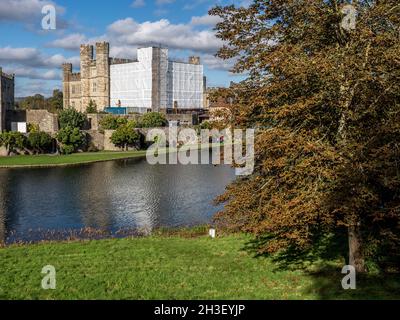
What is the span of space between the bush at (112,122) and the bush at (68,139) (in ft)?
23.3

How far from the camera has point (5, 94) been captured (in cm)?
6631

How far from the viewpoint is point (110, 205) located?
26.1m

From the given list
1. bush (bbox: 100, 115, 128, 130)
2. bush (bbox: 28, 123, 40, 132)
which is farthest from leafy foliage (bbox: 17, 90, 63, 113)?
bush (bbox: 100, 115, 128, 130)

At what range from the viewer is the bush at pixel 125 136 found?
198 ft

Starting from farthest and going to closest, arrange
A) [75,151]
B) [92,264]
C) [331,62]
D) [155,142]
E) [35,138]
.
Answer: [155,142] → [75,151] → [35,138] → [92,264] → [331,62]

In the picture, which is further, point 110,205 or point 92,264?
point 110,205

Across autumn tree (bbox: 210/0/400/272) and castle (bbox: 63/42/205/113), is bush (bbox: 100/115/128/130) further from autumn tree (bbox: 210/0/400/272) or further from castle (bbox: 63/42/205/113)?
autumn tree (bbox: 210/0/400/272)

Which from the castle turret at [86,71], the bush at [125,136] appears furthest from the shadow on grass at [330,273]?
the castle turret at [86,71]

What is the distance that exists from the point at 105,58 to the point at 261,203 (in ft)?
268

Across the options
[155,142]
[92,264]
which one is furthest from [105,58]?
[92,264]

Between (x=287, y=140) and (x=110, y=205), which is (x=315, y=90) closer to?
(x=287, y=140)

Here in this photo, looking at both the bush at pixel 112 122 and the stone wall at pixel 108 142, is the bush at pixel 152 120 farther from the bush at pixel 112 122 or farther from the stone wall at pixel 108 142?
the stone wall at pixel 108 142

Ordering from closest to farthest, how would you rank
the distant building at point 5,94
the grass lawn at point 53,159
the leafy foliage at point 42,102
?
the grass lawn at point 53,159
the distant building at point 5,94
the leafy foliage at point 42,102

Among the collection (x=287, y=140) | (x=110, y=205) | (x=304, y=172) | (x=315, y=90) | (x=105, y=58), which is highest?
(x=105, y=58)
